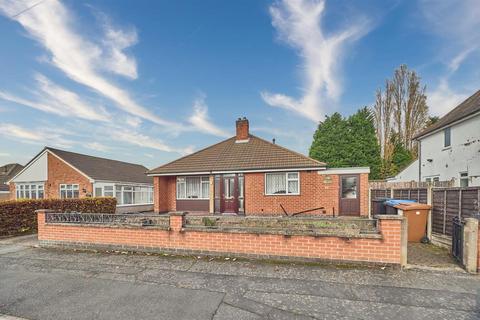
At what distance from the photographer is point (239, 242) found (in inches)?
236

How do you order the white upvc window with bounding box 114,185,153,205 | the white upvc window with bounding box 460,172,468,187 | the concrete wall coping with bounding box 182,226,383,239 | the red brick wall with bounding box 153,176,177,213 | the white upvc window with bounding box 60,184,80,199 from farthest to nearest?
1. the white upvc window with bounding box 114,185,153,205
2. the white upvc window with bounding box 60,184,80,199
3. the red brick wall with bounding box 153,176,177,213
4. the white upvc window with bounding box 460,172,468,187
5. the concrete wall coping with bounding box 182,226,383,239

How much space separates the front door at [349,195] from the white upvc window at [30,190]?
74.5 ft

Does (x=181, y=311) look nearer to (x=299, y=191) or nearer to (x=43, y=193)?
(x=299, y=191)

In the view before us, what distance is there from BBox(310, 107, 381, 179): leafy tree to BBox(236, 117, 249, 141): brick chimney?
1823 centimetres

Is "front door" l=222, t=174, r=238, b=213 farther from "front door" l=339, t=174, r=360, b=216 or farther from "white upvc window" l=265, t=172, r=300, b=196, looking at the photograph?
"front door" l=339, t=174, r=360, b=216

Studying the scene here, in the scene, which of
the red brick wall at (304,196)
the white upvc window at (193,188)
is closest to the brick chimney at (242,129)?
the red brick wall at (304,196)

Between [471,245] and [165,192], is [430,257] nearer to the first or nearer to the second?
[471,245]

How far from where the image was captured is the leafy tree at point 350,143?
1194 inches

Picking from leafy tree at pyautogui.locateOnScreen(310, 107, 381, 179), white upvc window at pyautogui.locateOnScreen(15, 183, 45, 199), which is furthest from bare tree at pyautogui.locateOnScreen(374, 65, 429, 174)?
white upvc window at pyautogui.locateOnScreen(15, 183, 45, 199)

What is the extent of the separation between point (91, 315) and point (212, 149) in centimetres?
1281

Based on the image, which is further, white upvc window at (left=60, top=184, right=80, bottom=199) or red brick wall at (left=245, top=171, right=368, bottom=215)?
white upvc window at (left=60, top=184, right=80, bottom=199)

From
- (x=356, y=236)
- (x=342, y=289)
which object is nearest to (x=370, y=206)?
(x=356, y=236)

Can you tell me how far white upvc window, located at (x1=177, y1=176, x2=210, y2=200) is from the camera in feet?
48.3

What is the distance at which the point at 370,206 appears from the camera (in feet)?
38.7
